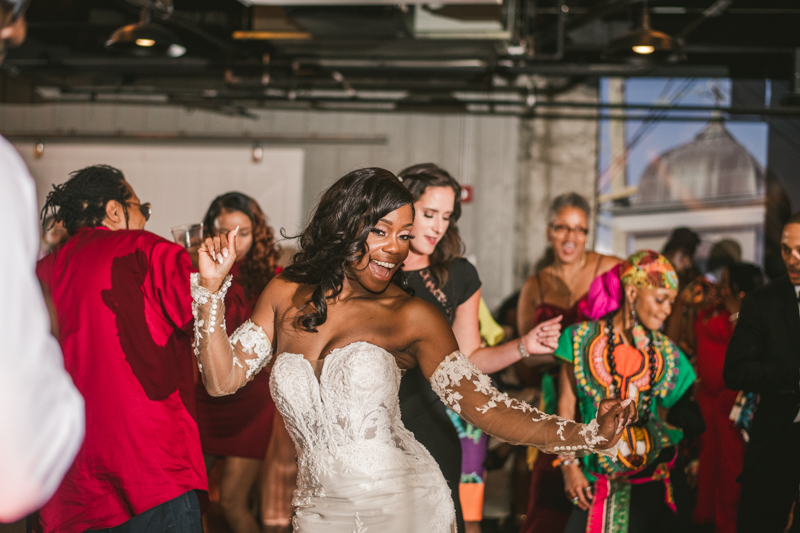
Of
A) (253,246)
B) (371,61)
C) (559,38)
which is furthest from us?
(371,61)

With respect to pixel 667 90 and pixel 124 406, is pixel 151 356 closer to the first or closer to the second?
pixel 124 406

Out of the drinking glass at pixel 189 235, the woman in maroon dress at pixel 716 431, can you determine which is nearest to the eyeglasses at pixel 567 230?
the woman in maroon dress at pixel 716 431

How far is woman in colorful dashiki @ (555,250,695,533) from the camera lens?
8.64ft

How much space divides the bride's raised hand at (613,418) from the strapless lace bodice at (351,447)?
48 centimetres

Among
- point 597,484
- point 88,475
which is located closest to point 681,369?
point 597,484

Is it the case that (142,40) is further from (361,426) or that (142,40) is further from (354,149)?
(361,426)

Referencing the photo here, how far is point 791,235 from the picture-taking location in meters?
2.97

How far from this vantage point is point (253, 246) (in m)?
3.61

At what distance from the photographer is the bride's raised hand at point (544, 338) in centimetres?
256

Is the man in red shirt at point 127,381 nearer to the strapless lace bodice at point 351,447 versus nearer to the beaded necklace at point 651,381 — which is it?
the strapless lace bodice at point 351,447

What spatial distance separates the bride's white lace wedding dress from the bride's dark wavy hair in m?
0.19

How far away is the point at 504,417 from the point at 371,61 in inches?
175

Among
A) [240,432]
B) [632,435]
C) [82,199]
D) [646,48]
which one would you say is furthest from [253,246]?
[646,48]

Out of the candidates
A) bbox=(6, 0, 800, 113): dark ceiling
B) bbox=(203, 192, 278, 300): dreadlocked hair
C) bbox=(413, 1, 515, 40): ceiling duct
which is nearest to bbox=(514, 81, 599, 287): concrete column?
bbox=(6, 0, 800, 113): dark ceiling
